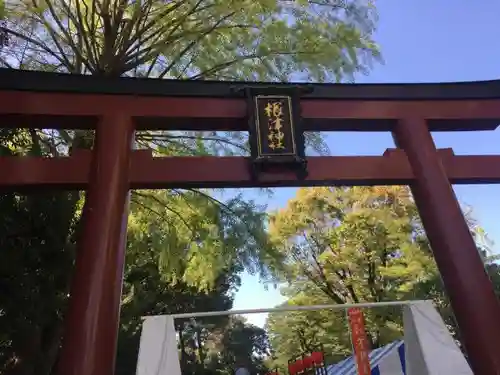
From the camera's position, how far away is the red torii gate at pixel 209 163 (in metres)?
4.13

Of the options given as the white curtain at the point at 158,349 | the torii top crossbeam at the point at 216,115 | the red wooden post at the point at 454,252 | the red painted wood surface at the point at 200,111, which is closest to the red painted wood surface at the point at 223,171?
the torii top crossbeam at the point at 216,115

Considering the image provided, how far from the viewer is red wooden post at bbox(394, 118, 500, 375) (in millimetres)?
4453

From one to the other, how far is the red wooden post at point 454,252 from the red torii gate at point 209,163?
0.01 m

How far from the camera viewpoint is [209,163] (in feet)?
16.7

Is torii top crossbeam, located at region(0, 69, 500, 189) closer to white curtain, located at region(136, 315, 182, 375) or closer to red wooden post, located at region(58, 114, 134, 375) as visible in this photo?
red wooden post, located at region(58, 114, 134, 375)

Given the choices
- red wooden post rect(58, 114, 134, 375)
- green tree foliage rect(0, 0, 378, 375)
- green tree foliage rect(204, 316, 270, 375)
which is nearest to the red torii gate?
red wooden post rect(58, 114, 134, 375)

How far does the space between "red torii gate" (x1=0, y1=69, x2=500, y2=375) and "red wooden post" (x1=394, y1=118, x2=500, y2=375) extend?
0.01 meters

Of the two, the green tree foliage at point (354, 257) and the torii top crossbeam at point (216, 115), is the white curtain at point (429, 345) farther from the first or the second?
the green tree foliage at point (354, 257)

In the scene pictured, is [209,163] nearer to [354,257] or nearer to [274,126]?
[274,126]

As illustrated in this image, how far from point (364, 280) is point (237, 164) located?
10032 mm

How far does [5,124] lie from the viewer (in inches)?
200

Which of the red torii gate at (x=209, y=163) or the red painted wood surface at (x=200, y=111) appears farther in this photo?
the red painted wood surface at (x=200, y=111)

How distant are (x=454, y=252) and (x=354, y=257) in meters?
9.16

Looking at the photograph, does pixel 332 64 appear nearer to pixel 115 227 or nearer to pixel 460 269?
pixel 460 269
